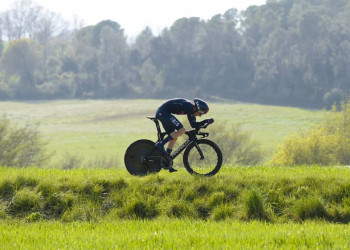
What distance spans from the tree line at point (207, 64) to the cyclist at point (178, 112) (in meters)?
98.7

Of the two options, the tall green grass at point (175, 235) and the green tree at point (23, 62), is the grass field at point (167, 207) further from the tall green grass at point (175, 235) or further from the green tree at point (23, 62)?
the green tree at point (23, 62)

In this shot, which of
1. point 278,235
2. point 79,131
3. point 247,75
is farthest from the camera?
point 247,75

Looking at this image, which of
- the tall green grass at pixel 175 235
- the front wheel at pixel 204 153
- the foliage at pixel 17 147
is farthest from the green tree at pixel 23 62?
the tall green grass at pixel 175 235

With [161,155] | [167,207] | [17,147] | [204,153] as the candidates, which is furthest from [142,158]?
[17,147]

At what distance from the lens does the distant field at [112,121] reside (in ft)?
298

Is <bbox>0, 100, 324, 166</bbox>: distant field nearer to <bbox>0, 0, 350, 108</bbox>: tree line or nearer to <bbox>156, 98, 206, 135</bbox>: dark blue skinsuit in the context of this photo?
<bbox>0, 0, 350, 108</bbox>: tree line

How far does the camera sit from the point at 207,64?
131 meters

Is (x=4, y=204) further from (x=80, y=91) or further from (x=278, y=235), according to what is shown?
(x=80, y=91)

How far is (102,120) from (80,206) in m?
97.8

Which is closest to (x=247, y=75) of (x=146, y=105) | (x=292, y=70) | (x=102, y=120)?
(x=292, y=70)

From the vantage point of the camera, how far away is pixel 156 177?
43.2ft

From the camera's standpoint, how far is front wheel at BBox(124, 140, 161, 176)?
13781mm

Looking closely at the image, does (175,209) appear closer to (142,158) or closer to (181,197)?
(181,197)

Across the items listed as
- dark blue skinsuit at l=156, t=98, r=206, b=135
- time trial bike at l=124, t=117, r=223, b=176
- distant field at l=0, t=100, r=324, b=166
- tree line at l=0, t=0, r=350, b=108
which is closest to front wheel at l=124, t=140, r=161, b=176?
time trial bike at l=124, t=117, r=223, b=176
